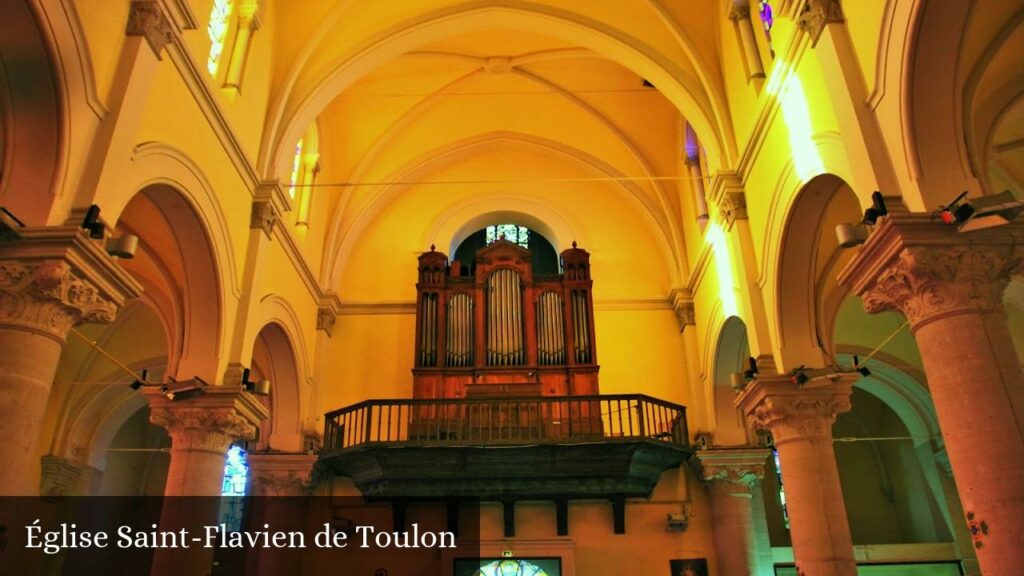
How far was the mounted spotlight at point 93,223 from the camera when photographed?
6.63 m

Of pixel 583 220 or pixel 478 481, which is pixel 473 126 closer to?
pixel 583 220

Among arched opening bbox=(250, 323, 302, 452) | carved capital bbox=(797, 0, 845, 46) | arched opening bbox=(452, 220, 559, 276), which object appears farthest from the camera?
arched opening bbox=(452, 220, 559, 276)

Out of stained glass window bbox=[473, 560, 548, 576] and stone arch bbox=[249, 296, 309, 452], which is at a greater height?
stone arch bbox=[249, 296, 309, 452]

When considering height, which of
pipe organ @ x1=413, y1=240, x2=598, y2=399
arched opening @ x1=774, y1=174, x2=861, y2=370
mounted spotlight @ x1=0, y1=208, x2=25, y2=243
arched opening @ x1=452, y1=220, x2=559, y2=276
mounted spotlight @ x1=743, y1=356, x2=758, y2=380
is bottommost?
mounted spotlight @ x1=0, y1=208, x2=25, y2=243

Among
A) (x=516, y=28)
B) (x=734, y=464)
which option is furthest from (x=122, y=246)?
(x=734, y=464)

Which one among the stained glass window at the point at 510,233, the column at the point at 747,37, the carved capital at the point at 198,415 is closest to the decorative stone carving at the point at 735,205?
the column at the point at 747,37

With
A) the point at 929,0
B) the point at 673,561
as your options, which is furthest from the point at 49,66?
the point at 673,561

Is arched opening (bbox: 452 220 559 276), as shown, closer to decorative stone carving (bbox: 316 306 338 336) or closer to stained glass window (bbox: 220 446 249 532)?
decorative stone carving (bbox: 316 306 338 336)

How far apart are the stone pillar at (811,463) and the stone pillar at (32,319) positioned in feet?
25.1

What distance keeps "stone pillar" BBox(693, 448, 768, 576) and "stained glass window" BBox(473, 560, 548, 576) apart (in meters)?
Result: 3.24

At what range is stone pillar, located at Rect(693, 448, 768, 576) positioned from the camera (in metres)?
13.3

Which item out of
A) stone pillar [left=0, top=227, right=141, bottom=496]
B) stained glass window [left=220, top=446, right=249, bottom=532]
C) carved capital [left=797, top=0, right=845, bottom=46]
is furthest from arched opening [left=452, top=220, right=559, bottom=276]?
stone pillar [left=0, top=227, right=141, bottom=496]

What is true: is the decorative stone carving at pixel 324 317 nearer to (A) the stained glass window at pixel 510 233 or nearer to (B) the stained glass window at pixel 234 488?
(B) the stained glass window at pixel 234 488

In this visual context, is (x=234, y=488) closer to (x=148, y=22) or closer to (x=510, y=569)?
(x=510, y=569)
